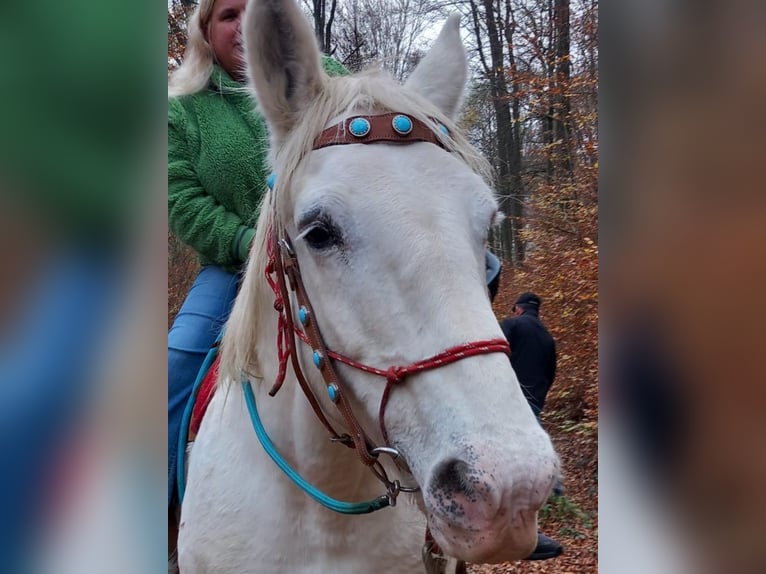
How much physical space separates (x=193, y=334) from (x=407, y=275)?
1676mm

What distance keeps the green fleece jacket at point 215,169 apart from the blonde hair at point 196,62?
0.04 meters

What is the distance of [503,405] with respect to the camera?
1.22 m

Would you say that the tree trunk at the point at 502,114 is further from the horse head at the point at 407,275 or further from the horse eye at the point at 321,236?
the horse eye at the point at 321,236

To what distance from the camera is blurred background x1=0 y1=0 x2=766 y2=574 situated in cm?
→ 64

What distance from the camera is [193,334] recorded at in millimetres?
2746

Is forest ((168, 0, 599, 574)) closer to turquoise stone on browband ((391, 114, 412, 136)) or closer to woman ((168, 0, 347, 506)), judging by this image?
woman ((168, 0, 347, 506))

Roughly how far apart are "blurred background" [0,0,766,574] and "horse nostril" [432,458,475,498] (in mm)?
390

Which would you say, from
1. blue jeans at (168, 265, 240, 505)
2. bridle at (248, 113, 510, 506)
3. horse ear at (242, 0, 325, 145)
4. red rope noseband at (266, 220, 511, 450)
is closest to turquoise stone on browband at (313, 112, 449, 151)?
bridle at (248, 113, 510, 506)

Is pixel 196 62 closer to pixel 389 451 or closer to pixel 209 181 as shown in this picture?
pixel 209 181
